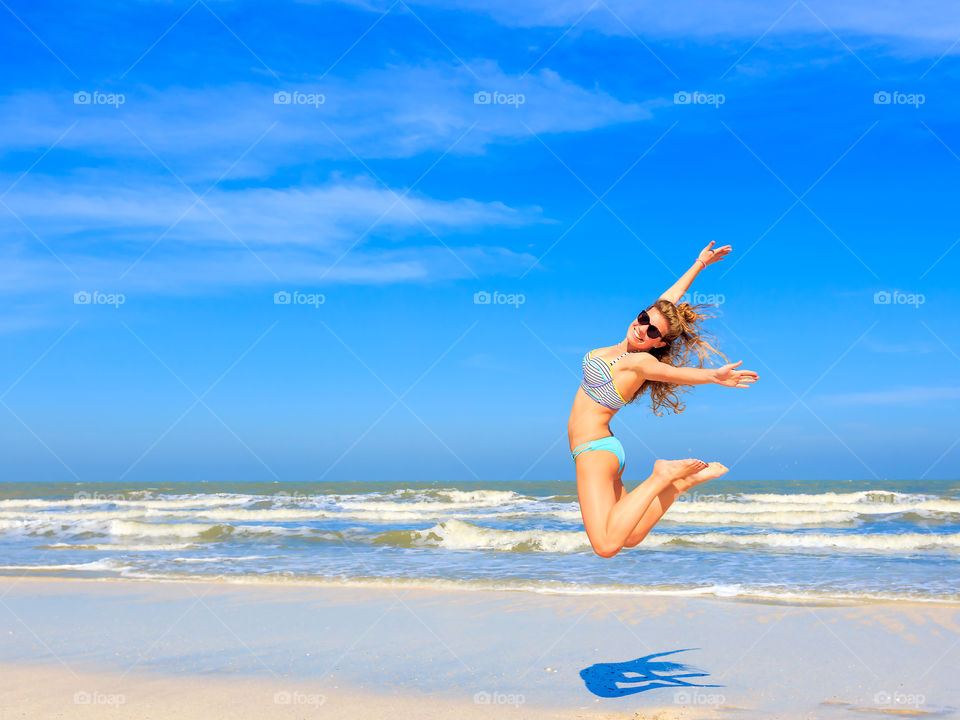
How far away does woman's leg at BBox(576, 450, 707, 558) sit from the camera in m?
5.02

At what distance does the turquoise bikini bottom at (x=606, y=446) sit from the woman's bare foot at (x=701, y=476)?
0.44 m

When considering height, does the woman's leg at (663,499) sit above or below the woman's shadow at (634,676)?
above

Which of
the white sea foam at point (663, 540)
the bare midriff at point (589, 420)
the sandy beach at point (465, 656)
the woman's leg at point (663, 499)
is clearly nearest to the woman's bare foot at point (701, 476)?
the woman's leg at point (663, 499)

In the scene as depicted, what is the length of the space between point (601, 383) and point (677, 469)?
2.42 ft

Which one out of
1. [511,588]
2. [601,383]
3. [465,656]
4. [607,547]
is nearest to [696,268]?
[601,383]

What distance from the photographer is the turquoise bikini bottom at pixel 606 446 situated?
A: 17.6ft

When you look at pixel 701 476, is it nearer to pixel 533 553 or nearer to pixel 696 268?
pixel 696 268

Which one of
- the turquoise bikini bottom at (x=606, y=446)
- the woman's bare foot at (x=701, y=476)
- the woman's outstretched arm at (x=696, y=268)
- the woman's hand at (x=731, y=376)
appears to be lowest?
the woman's bare foot at (x=701, y=476)

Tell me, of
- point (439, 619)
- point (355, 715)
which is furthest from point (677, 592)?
point (355, 715)

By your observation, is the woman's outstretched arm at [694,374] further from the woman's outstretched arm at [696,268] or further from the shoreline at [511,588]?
the shoreline at [511,588]

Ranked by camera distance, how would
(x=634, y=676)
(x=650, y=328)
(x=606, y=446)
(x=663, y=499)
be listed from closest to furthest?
(x=650, y=328) → (x=663, y=499) → (x=606, y=446) → (x=634, y=676)

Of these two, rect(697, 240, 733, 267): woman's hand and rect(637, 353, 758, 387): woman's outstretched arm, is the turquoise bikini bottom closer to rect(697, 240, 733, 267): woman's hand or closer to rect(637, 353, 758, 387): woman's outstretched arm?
rect(637, 353, 758, 387): woman's outstretched arm

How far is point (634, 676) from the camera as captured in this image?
6883 millimetres

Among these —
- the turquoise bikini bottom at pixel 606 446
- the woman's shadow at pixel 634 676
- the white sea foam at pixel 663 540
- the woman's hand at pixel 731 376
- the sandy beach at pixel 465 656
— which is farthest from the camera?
the white sea foam at pixel 663 540
